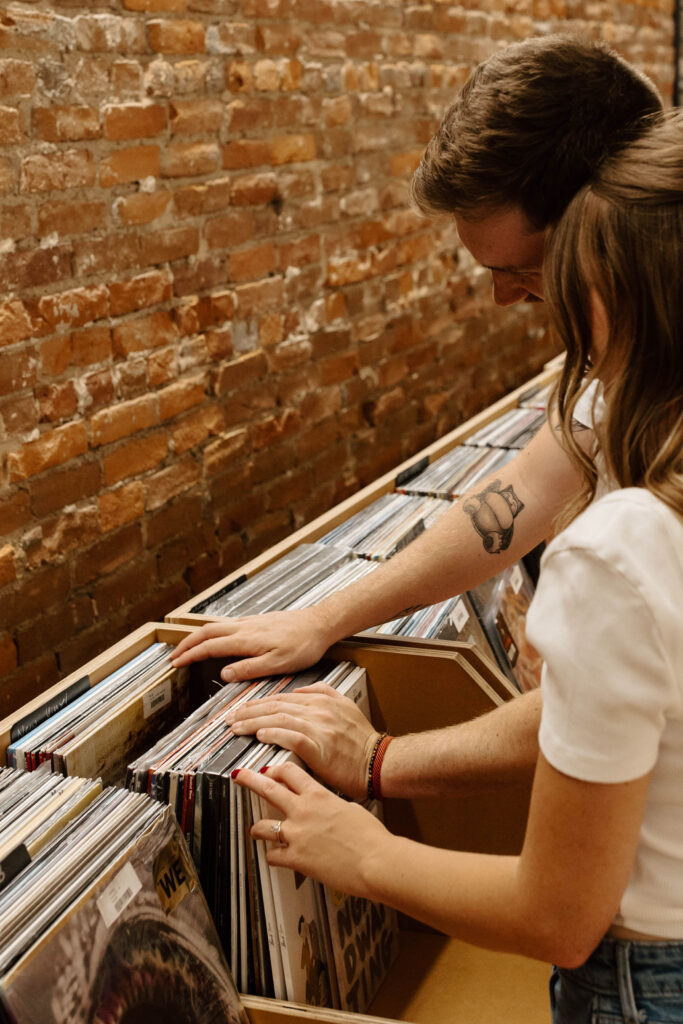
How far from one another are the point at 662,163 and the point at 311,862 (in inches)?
29.3

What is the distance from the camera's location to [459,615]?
5.46 ft

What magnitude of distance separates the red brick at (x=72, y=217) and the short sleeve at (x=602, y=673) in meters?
1.24

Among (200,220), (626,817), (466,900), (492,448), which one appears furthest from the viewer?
(492,448)

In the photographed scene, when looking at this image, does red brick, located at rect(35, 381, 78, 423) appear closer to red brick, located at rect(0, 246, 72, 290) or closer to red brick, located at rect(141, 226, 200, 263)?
red brick, located at rect(0, 246, 72, 290)

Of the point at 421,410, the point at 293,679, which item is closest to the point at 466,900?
the point at 293,679

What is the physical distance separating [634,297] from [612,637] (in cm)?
29

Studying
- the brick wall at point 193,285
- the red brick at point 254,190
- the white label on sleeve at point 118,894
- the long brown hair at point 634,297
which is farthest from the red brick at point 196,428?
the long brown hair at point 634,297

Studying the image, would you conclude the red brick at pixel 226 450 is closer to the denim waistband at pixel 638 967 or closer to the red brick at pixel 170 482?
the red brick at pixel 170 482

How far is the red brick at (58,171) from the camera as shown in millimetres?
1660

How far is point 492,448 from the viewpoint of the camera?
2393mm

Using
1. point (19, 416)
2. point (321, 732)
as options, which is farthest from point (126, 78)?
point (321, 732)

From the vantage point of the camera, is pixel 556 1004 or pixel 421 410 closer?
pixel 556 1004

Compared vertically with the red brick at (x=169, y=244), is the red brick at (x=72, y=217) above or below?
above

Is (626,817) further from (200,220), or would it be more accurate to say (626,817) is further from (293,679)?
(200,220)
